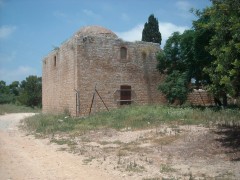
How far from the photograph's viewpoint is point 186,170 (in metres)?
7.28

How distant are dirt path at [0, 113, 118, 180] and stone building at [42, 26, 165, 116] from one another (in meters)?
7.70

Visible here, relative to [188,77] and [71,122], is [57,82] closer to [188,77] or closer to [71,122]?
[71,122]

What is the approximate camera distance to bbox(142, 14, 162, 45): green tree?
28016 mm

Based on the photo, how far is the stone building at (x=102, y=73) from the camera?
18.6m

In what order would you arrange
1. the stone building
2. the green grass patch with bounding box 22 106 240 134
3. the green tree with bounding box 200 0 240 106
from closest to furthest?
the green tree with bounding box 200 0 240 106 → the green grass patch with bounding box 22 106 240 134 → the stone building

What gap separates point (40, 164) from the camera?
807 centimetres

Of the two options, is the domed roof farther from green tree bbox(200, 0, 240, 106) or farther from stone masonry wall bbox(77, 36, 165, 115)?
green tree bbox(200, 0, 240, 106)

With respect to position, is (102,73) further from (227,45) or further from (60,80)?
(227,45)

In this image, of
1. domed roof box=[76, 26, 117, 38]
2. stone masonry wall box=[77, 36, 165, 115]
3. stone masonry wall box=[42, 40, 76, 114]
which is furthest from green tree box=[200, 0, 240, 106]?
domed roof box=[76, 26, 117, 38]

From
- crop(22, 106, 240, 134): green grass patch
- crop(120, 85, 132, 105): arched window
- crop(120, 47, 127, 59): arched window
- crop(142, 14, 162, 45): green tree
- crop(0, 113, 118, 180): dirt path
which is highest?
crop(142, 14, 162, 45): green tree

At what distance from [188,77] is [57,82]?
9087mm

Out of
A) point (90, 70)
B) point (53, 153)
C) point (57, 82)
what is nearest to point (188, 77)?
point (90, 70)

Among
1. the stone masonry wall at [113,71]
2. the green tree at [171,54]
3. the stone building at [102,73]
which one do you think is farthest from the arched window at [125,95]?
the green tree at [171,54]

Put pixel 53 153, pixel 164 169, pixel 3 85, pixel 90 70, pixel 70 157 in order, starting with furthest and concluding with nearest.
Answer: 1. pixel 3 85
2. pixel 90 70
3. pixel 53 153
4. pixel 70 157
5. pixel 164 169
